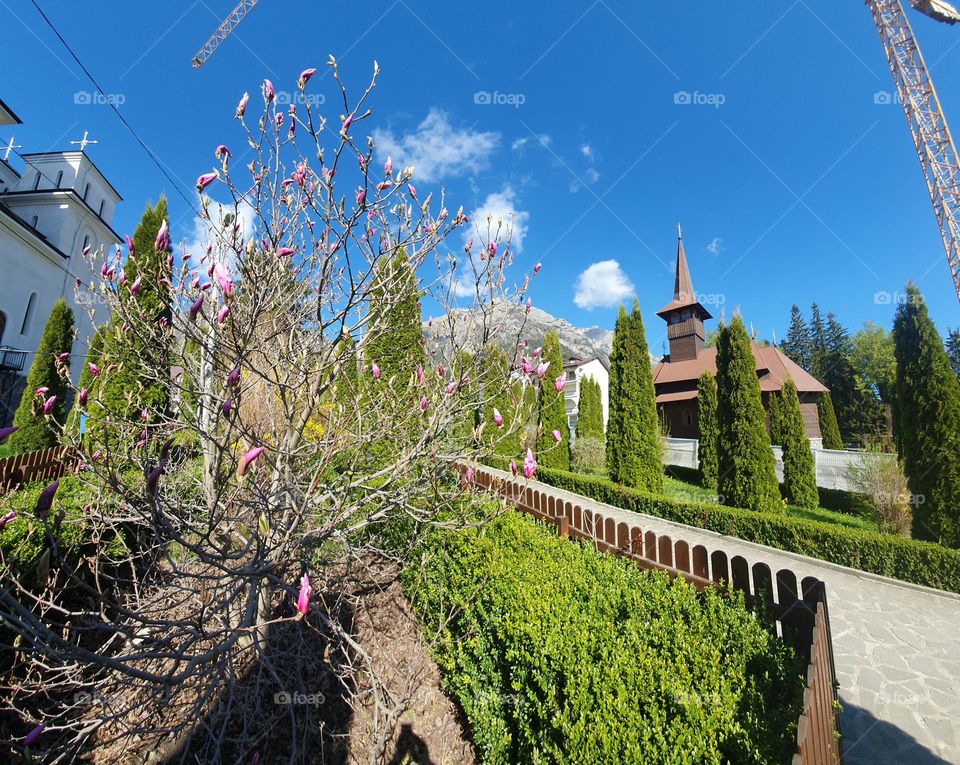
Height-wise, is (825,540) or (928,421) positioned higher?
(928,421)

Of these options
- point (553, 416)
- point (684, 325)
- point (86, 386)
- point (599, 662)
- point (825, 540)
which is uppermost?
point (684, 325)

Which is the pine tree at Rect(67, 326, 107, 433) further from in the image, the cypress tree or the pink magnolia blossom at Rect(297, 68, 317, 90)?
the cypress tree

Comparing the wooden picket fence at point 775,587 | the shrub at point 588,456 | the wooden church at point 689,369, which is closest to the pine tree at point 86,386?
the wooden picket fence at point 775,587

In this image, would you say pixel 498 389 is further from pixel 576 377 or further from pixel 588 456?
pixel 576 377

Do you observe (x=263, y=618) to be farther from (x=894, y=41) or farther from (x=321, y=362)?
(x=894, y=41)

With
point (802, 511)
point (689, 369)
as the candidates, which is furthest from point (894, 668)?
point (689, 369)

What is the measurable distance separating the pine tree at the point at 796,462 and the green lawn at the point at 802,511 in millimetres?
348

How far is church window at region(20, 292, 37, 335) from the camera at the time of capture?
51.1 feet

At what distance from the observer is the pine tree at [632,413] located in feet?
37.5

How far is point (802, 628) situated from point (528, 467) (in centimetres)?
203

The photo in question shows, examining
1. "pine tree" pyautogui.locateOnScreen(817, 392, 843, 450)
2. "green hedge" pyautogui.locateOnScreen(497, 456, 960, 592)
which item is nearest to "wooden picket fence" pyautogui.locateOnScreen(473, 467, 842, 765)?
"green hedge" pyautogui.locateOnScreen(497, 456, 960, 592)

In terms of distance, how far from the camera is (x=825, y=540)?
7020mm

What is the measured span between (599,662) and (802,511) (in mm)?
13043

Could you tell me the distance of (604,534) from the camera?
425 centimetres
